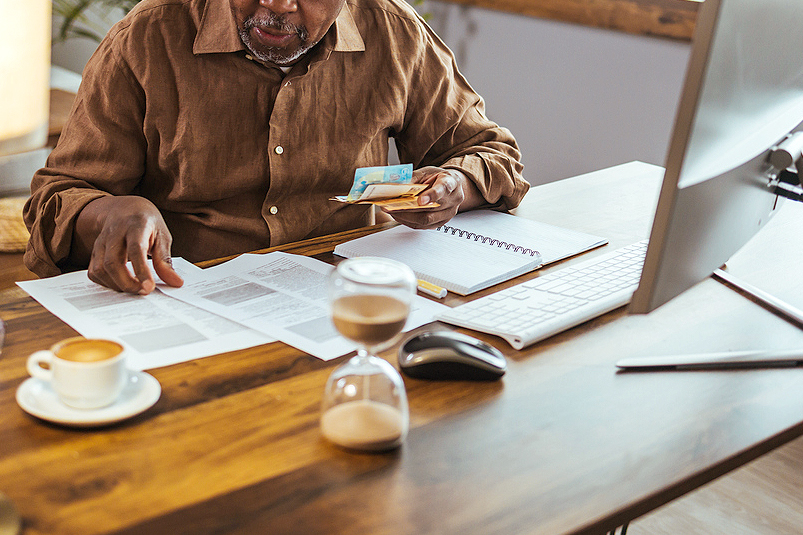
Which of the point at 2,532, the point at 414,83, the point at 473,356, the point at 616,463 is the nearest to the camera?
the point at 2,532

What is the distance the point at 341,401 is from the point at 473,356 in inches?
7.3

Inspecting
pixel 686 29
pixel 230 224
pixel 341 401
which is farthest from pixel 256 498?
pixel 686 29

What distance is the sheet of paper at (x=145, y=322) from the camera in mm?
945

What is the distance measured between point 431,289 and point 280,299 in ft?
0.75

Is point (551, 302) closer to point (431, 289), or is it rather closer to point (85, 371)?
point (431, 289)

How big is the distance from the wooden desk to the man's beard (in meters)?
0.60

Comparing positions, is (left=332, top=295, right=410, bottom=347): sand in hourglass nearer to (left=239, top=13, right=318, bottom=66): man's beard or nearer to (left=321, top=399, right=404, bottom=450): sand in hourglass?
(left=321, top=399, right=404, bottom=450): sand in hourglass

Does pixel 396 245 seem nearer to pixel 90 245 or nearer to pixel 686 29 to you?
pixel 90 245

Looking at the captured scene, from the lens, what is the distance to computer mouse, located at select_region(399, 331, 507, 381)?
90 centimetres

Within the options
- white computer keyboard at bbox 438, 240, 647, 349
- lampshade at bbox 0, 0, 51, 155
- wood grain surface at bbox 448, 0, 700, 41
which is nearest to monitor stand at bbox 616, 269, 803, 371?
white computer keyboard at bbox 438, 240, 647, 349

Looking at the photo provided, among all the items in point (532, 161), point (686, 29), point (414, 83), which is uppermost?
point (686, 29)

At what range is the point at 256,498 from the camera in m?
0.69

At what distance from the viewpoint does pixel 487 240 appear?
140cm

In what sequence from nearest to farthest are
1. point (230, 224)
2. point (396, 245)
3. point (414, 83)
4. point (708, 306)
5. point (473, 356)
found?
point (473, 356)
point (708, 306)
point (396, 245)
point (230, 224)
point (414, 83)
